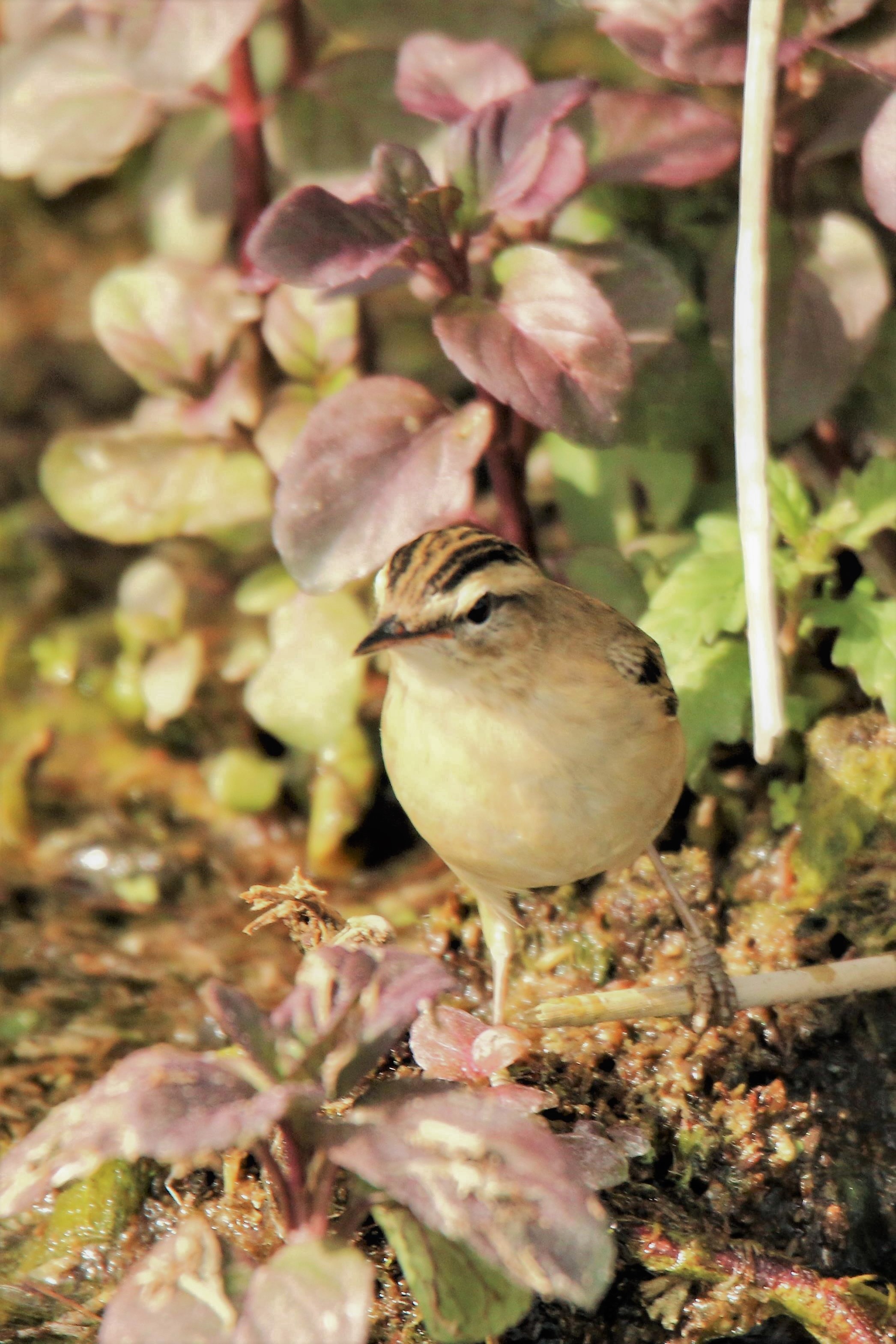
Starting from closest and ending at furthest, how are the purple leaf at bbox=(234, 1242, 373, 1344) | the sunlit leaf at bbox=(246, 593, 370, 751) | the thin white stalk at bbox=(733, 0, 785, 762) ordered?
the purple leaf at bbox=(234, 1242, 373, 1344)
the thin white stalk at bbox=(733, 0, 785, 762)
the sunlit leaf at bbox=(246, 593, 370, 751)

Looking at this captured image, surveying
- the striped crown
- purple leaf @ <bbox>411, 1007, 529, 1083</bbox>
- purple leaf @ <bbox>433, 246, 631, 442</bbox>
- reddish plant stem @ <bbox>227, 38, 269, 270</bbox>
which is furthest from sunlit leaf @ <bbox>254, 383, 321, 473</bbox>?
purple leaf @ <bbox>411, 1007, 529, 1083</bbox>

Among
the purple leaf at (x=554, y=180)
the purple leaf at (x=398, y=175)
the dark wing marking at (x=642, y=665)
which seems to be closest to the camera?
the dark wing marking at (x=642, y=665)

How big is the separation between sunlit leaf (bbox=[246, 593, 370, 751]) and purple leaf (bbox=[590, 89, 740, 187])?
54.5 inches

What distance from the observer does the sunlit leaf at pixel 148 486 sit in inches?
170

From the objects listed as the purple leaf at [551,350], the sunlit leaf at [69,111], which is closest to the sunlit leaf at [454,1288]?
the purple leaf at [551,350]

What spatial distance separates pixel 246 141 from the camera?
14.8ft

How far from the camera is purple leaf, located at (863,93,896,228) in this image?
356 centimetres

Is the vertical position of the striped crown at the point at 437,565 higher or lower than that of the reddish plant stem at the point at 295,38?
lower

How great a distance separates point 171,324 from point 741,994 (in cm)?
254

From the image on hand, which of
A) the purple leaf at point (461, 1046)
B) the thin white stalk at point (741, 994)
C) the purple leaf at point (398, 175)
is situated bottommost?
the thin white stalk at point (741, 994)

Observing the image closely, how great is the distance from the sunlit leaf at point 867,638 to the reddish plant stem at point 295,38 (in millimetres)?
2382

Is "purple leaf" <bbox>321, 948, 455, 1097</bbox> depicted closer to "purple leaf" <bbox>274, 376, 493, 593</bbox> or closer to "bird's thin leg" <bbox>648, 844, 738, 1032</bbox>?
"bird's thin leg" <bbox>648, 844, 738, 1032</bbox>

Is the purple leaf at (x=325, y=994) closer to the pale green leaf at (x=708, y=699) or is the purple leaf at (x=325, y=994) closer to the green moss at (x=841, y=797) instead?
the pale green leaf at (x=708, y=699)

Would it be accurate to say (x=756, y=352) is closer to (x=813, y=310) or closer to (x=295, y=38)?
(x=813, y=310)
